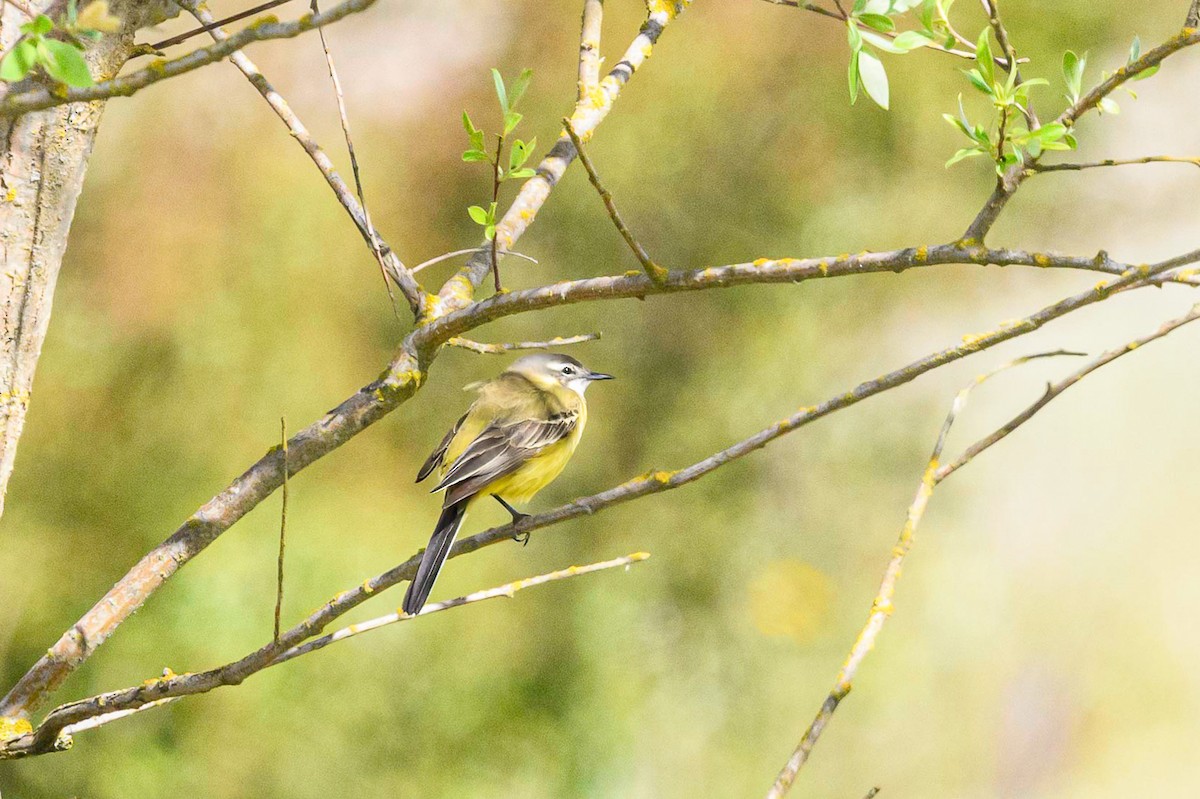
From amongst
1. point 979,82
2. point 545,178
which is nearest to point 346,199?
point 545,178

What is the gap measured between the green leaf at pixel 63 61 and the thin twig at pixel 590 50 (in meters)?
1.06

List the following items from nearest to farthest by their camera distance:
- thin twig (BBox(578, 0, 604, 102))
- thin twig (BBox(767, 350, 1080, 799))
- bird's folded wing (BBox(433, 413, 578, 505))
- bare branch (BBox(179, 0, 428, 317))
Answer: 1. thin twig (BBox(767, 350, 1080, 799))
2. bare branch (BBox(179, 0, 428, 317))
3. thin twig (BBox(578, 0, 604, 102))
4. bird's folded wing (BBox(433, 413, 578, 505))

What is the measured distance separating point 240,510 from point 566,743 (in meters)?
2.78

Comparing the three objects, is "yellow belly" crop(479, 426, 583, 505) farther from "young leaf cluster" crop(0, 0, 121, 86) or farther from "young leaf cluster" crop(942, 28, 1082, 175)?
"young leaf cluster" crop(0, 0, 121, 86)

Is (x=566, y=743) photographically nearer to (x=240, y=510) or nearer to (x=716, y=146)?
(x=716, y=146)

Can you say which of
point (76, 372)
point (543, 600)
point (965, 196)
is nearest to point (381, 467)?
point (543, 600)

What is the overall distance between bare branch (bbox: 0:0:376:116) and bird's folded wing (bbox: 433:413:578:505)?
4.69 ft

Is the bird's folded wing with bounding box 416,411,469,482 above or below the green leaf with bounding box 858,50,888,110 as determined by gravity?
above

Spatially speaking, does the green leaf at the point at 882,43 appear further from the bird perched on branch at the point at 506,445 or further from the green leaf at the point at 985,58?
the bird perched on branch at the point at 506,445

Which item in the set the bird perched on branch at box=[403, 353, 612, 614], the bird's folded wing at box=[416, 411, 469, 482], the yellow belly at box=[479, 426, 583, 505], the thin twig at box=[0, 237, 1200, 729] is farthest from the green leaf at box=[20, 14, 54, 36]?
the yellow belly at box=[479, 426, 583, 505]

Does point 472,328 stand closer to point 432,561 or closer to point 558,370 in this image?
point 432,561

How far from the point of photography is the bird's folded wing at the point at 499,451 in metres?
2.48

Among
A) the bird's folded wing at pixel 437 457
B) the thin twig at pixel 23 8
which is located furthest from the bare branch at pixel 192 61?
the bird's folded wing at pixel 437 457

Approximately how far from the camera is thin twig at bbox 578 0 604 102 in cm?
191
